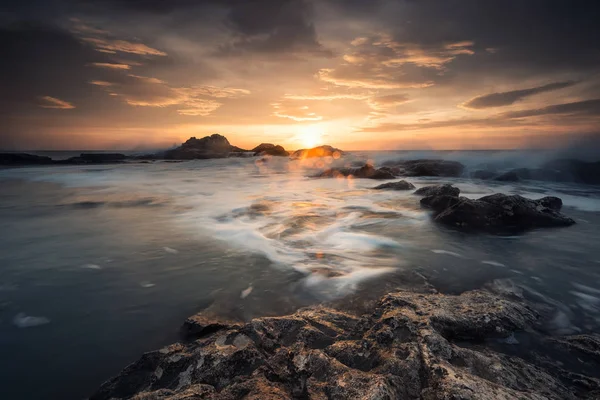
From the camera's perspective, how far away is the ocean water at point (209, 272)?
3571mm

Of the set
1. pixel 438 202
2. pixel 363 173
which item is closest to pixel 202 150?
pixel 363 173

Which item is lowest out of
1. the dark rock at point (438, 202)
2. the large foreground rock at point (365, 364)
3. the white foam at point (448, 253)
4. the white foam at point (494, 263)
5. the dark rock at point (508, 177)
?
the white foam at point (494, 263)

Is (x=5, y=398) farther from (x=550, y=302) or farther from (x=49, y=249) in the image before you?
(x=550, y=302)

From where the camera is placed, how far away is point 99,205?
13320 millimetres

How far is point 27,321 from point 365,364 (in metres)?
4.68

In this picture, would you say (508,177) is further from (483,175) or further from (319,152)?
(319,152)

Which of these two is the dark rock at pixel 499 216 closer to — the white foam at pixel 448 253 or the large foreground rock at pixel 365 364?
the white foam at pixel 448 253

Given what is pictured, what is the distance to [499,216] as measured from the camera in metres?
8.94

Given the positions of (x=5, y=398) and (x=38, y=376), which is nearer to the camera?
(x=5, y=398)

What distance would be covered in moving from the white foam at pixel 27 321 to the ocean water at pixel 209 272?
24 mm

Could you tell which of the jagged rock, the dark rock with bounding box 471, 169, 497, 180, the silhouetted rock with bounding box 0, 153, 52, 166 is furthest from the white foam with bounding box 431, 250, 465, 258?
the silhouetted rock with bounding box 0, 153, 52, 166

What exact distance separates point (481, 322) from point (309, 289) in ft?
8.21

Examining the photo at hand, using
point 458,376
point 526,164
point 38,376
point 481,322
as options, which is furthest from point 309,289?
point 526,164

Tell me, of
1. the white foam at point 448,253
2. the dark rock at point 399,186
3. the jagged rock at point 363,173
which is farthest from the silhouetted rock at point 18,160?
the white foam at point 448,253
